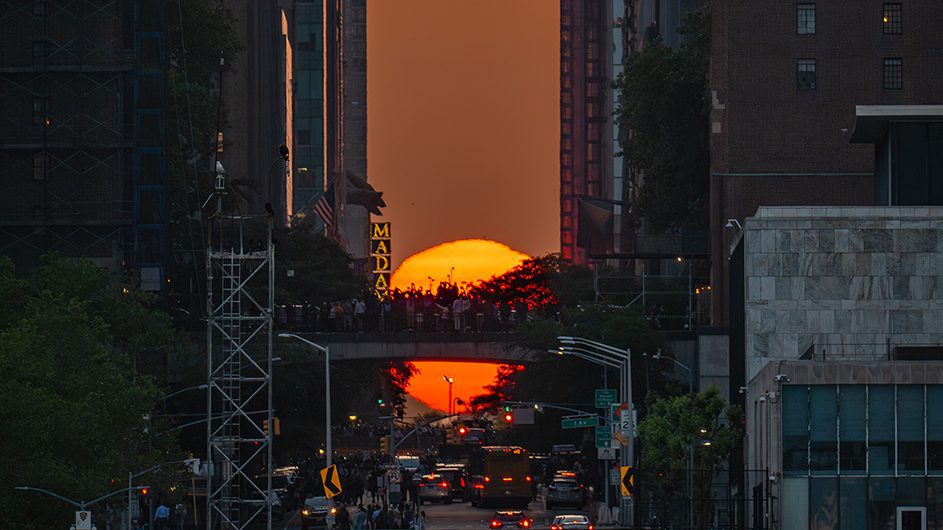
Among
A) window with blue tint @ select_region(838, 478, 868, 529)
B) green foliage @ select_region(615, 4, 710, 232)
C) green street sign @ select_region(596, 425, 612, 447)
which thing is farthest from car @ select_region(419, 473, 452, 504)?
window with blue tint @ select_region(838, 478, 868, 529)

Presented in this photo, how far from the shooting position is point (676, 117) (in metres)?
145

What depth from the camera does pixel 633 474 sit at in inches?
3671

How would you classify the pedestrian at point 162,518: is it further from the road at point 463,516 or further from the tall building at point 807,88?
the tall building at point 807,88

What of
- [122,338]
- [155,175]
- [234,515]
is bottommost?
[234,515]

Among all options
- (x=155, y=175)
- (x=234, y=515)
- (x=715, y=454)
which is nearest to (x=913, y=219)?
(x=715, y=454)

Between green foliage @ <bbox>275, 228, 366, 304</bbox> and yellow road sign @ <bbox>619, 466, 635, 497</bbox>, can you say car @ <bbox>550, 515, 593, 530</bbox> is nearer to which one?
yellow road sign @ <bbox>619, 466, 635, 497</bbox>

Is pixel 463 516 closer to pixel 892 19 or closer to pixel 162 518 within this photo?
pixel 162 518

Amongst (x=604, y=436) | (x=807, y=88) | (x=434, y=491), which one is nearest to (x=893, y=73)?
(x=807, y=88)

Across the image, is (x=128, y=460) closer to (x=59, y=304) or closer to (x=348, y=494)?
(x=59, y=304)

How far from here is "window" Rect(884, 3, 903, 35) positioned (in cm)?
12281

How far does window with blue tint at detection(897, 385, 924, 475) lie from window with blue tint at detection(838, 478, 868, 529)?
1.23 meters

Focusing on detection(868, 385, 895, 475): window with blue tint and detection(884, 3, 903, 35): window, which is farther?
detection(884, 3, 903, 35): window

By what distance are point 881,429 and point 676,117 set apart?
238 feet

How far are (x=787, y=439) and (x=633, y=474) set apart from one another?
19.2 m
